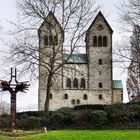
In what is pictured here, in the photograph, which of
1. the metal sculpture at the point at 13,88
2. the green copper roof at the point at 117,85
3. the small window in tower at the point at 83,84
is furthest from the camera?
the green copper roof at the point at 117,85

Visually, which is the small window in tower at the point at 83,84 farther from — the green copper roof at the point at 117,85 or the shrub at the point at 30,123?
the shrub at the point at 30,123

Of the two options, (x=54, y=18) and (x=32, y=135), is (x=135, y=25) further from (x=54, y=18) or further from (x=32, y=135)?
(x=32, y=135)

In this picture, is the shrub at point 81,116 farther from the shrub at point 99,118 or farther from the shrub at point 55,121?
the shrub at point 55,121

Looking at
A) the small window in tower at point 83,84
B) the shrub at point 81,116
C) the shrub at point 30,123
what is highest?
the small window in tower at point 83,84

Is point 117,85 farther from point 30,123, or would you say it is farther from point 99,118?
point 30,123

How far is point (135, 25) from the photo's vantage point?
4291 centimetres

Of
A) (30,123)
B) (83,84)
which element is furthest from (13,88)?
(83,84)

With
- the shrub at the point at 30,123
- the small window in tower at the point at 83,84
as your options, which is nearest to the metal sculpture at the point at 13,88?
the shrub at the point at 30,123

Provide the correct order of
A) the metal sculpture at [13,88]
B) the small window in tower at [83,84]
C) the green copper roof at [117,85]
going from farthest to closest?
the green copper roof at [117,85], the small window in tower at [83,84], the metal sculpture at [13,88]

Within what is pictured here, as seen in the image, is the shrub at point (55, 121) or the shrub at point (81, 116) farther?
the shrub at point (81, 116)

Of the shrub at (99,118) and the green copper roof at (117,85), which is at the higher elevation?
the green copper roof at (117,85)

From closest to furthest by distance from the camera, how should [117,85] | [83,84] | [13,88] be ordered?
[13,88], [83,84], [117,85]

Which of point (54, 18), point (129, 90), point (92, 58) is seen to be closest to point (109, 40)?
point (92, 58)

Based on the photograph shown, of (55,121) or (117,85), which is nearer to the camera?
(55,121)
